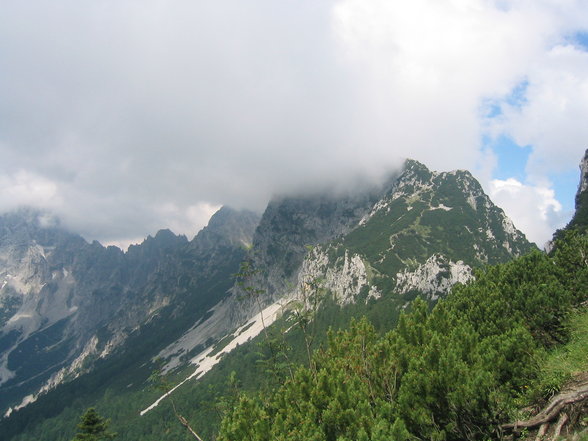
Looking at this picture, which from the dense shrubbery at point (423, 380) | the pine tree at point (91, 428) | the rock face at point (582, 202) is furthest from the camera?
the rock face at point (582, 202)

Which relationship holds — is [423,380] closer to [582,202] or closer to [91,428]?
[91,428]

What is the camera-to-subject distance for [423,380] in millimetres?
19281

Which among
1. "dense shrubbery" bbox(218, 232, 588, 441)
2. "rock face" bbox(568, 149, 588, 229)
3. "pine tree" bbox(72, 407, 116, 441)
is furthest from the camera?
"rock face" bbox(568, 149, 588, 229)

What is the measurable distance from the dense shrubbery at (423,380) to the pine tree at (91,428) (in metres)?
35.3

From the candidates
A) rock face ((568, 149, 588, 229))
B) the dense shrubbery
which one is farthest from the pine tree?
rock face ((568, 149, 588, 229))

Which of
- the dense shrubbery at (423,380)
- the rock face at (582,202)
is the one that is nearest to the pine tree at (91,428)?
the dense shrubbery at (423,380)

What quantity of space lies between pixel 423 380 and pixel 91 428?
160 ft

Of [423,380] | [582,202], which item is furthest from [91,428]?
[582,202]

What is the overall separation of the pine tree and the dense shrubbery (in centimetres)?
3531

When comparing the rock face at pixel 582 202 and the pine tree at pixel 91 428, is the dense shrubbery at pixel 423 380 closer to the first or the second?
the pine tree at pixel 91 428

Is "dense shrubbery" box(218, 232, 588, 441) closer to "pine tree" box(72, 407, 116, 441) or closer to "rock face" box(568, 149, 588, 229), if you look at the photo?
"pine tree" box(72, 407, 116, 441)

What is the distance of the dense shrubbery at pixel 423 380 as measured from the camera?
18375 millimetres

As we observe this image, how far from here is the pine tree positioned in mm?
47844

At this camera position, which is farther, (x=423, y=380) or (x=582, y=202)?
(x=582, y=202)
